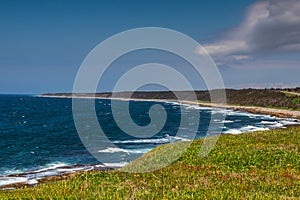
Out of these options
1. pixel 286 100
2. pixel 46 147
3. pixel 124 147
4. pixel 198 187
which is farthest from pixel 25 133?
pixel 286 100

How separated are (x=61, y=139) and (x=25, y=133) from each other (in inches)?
625

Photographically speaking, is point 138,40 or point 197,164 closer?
point 138,40

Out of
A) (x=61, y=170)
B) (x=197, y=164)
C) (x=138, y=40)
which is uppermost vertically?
(x=138, y=40)

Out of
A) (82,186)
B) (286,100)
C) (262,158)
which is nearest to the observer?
(82,186)

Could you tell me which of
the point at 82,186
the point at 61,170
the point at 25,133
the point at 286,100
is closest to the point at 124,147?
the point at 61,170

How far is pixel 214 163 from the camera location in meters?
22.2

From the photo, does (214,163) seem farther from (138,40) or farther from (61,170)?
(61,170)

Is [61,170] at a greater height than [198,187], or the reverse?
[198,187]

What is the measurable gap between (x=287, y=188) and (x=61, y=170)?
30.1m

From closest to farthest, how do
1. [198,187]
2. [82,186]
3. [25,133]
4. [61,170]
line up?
1. [198,187]
2. [82,186]
3. [61,170]
4. [25,133]

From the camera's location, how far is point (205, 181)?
1541 cm

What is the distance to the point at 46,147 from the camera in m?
57.8

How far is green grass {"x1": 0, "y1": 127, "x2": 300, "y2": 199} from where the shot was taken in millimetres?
12539

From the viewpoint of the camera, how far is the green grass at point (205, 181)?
12539 mm
